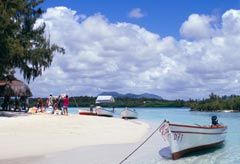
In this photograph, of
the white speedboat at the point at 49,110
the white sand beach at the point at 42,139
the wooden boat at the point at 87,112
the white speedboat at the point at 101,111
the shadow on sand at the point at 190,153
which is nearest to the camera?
the white sand beach at the point at 42,139

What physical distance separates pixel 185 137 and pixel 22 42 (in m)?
20.8

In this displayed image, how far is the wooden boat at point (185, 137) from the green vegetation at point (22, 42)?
634 inches

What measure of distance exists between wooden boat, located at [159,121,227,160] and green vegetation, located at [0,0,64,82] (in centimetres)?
1609

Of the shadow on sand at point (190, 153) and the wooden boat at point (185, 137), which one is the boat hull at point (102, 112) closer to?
the shadow on sand at point (190, 153)

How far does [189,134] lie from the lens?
2116 centimetres

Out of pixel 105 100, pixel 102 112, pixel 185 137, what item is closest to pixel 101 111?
pixel 102 112

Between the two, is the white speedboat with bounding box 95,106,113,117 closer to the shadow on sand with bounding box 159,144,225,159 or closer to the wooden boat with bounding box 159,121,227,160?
the shadow on sand with bounding box 159,144,225,159

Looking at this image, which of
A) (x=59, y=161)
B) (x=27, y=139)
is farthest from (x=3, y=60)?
(x=59, y=161)

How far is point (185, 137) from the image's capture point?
20.9 metres

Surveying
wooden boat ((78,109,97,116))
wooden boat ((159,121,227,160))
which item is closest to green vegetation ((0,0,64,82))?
wooden boat ((78,109,97,116))

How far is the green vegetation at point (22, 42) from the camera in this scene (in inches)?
1316

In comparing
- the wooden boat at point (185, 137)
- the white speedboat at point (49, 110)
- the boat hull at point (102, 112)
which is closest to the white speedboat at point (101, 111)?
the boat hull at point (102, 112)

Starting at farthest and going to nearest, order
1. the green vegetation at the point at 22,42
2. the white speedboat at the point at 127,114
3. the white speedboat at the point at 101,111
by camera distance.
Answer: the white speedboat at the point at 127,114
the white speedboat at the point at 101,111
the green vegetation at the point at 22,42

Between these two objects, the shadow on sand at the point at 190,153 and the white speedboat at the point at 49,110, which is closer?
the shadow on sand at the point at 190,153
